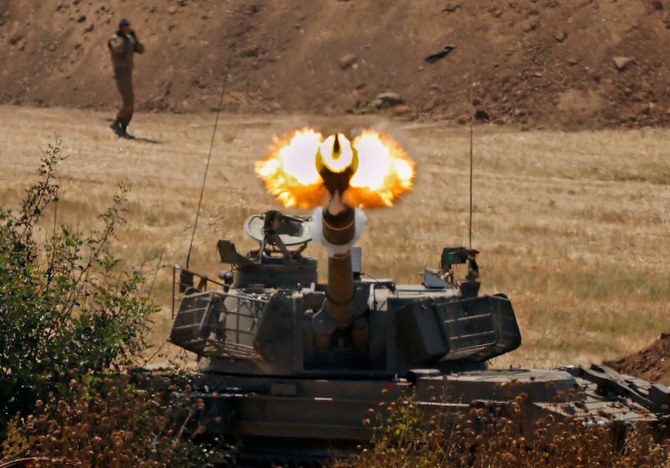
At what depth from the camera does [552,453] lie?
13.4m

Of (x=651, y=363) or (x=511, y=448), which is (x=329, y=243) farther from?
(x=651, y=363)

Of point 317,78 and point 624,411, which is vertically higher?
point 317,78

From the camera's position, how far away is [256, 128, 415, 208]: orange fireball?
1475cm

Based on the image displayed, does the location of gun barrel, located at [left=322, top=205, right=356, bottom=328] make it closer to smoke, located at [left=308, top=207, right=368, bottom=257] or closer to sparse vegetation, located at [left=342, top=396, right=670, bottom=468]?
smoke, located at [left=308, top=207, right=368, bottom=257]

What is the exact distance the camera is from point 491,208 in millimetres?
39312

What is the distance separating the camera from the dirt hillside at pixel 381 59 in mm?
56438

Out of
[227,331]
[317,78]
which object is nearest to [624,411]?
[227,331]

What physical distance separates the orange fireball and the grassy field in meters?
0.79

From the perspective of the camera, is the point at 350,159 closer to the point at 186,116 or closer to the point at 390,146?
the point at 390,146

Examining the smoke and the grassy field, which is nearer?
the smoke

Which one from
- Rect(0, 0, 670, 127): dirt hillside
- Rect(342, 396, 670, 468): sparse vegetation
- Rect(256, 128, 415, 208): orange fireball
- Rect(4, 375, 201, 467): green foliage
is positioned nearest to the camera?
Rect(4, 375, 201, 467): green foliage

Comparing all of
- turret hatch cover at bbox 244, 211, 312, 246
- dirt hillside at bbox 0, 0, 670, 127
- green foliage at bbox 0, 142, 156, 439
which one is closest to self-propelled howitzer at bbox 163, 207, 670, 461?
turret hatch cover at bbox 244, 211, 312, 246

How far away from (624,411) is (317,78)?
4292 cm

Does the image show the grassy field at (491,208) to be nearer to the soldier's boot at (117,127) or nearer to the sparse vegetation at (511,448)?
the soldier's boot at (117,127)
